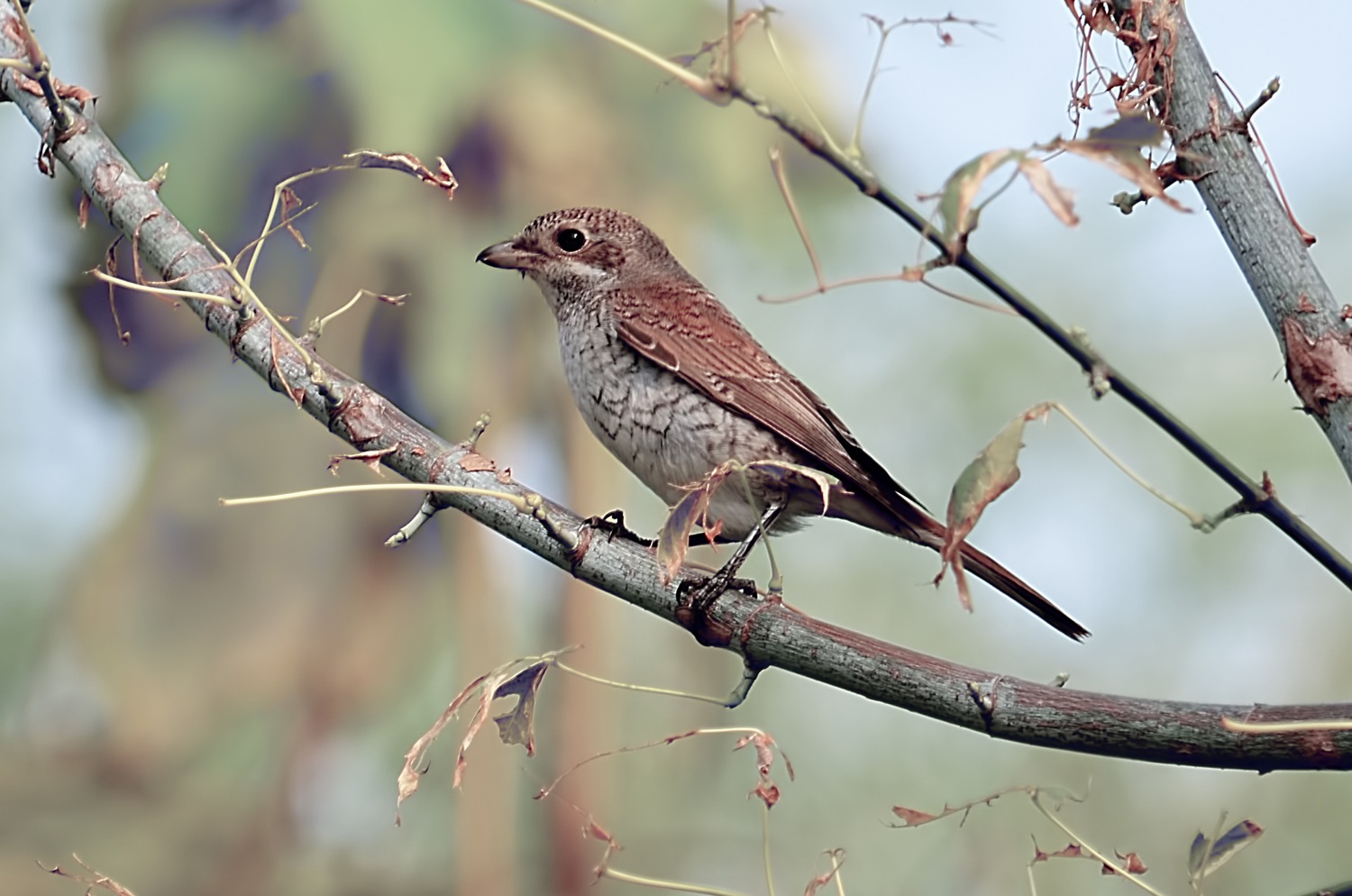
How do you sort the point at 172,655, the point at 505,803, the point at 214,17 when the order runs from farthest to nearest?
the point at 214,17, the point at 172,655, the point at 505,803

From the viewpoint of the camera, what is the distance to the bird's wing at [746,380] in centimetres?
227

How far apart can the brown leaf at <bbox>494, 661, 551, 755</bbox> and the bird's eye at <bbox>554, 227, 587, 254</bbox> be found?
1.43 meters

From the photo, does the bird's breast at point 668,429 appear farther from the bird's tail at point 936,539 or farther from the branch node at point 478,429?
the branch node at point 478,429

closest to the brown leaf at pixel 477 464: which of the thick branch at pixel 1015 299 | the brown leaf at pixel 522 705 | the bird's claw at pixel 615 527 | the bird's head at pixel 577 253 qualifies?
the bird's claw at pixel 615 527

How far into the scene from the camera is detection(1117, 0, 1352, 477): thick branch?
140cm

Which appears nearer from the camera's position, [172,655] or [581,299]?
[581,299]

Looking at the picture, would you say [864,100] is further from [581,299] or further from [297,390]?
[581,299]

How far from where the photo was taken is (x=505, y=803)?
3.89m

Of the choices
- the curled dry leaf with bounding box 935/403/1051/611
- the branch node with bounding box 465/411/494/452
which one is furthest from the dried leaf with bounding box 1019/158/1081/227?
the branch node with bounding box 465/411/494/452

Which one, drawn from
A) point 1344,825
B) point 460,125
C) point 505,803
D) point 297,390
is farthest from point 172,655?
point 1344,825

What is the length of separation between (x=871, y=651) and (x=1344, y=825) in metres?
3.18

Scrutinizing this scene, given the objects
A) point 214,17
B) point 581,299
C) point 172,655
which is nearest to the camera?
point 581,299

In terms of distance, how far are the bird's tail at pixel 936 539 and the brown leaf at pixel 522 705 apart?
689 millimetres

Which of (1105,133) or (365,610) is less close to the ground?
(365,610)
